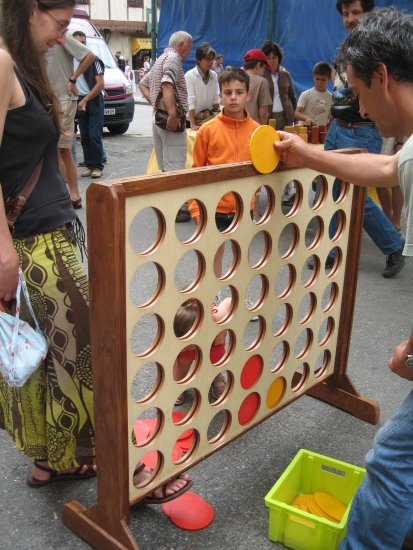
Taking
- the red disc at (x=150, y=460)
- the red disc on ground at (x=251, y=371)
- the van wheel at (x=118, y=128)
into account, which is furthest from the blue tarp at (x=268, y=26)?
the red disc at (x=150, y=460)

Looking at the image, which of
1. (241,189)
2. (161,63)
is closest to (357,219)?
(241,189)

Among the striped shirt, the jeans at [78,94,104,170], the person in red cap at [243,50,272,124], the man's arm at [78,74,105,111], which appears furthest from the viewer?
the jeans at [78,94,104,170]

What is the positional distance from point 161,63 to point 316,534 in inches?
182

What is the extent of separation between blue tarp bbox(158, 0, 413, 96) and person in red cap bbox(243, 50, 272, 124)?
1.94 metres

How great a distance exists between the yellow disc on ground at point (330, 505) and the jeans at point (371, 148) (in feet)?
8.60

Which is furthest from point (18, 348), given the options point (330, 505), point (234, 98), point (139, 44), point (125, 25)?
point (139, 44)

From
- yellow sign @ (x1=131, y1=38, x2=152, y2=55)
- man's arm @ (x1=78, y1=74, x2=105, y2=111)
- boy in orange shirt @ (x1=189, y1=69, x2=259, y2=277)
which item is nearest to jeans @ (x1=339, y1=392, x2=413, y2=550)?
boy in orange shirt @ (x1=189, y1=69, x2=259, y2=277)

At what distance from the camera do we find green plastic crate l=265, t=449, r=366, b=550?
6.44 ft

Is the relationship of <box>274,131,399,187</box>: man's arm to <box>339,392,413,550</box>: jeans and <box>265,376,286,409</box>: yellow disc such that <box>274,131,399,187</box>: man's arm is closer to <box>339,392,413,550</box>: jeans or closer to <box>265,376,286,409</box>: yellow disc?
<box>339,392,413,550</box>: jeans

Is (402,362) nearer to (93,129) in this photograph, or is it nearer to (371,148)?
(371,148)

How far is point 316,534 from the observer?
1.97 meters

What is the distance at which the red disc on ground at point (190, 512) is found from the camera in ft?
7.01

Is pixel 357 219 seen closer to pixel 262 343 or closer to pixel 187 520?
pixel 262 343

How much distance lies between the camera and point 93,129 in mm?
7473
